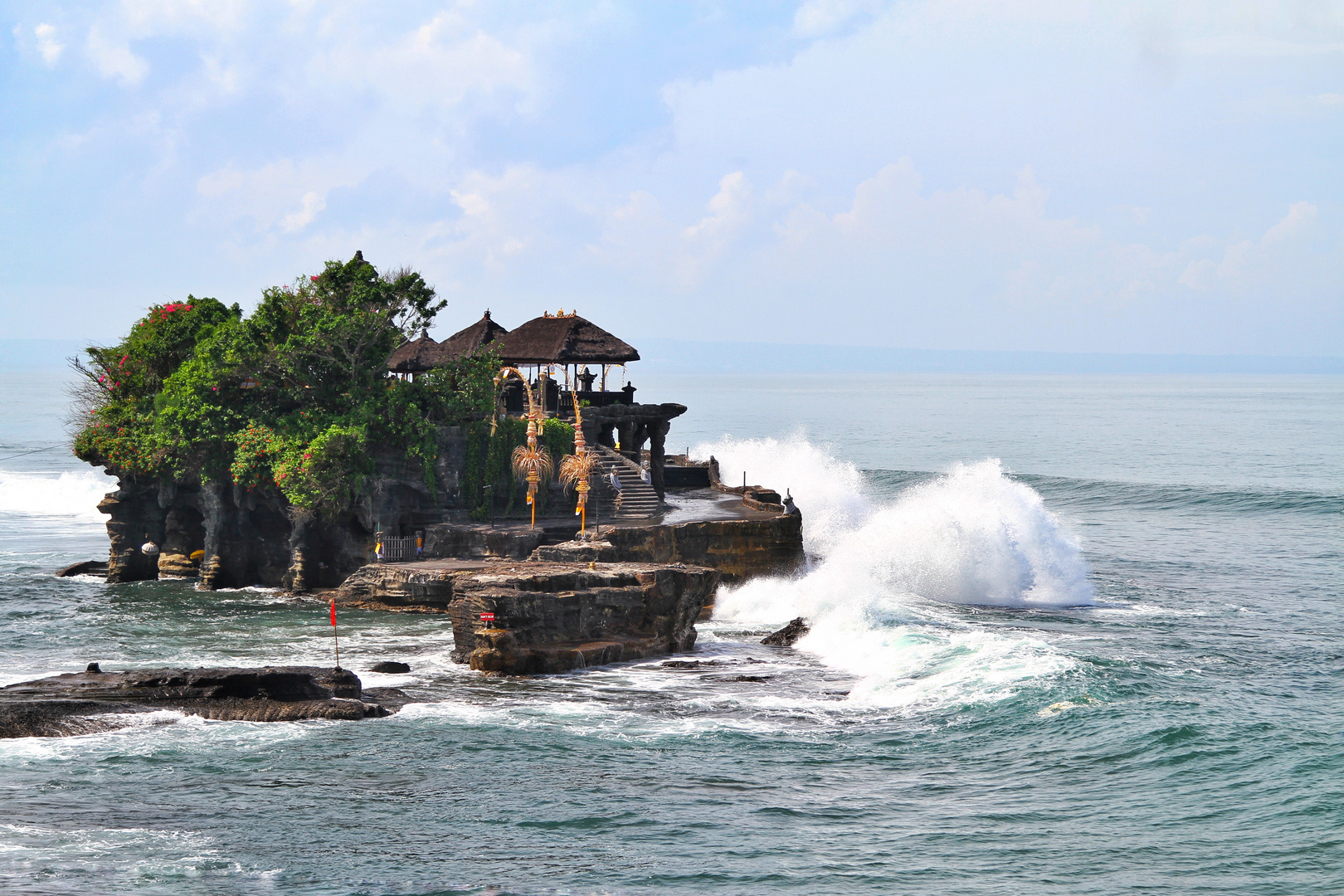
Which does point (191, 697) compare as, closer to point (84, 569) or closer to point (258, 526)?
point (258, 526)

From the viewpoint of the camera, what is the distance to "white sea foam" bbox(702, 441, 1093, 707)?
28.9 metres

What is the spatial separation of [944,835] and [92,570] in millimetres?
34522

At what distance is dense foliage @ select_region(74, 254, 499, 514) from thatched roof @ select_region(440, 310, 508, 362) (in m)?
5.08

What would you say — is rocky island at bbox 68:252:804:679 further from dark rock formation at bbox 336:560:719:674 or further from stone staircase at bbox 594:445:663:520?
dark rock formation at bbox 336:560:719:674

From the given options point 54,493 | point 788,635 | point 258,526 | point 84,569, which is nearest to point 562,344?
point 258,526

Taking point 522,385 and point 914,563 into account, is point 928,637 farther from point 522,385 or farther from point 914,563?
point 522,385

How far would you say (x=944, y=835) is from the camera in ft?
63.3

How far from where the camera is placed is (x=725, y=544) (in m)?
40.2

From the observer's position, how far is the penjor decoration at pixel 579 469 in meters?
40.1

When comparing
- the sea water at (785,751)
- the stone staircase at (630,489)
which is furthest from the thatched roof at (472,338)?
the sea water at (785,751)

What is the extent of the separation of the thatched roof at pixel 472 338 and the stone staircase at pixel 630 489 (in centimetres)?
686

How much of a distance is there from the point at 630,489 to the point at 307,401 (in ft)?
34.4

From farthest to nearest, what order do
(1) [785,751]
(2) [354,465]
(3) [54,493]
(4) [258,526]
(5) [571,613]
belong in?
(3) [54,493]
(4) [258,526]
(2) [354,465]
(5) [571,613]
(1) [785,751]

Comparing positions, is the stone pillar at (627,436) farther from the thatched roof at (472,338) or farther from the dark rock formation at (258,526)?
the dark rock formation at (258,526)
